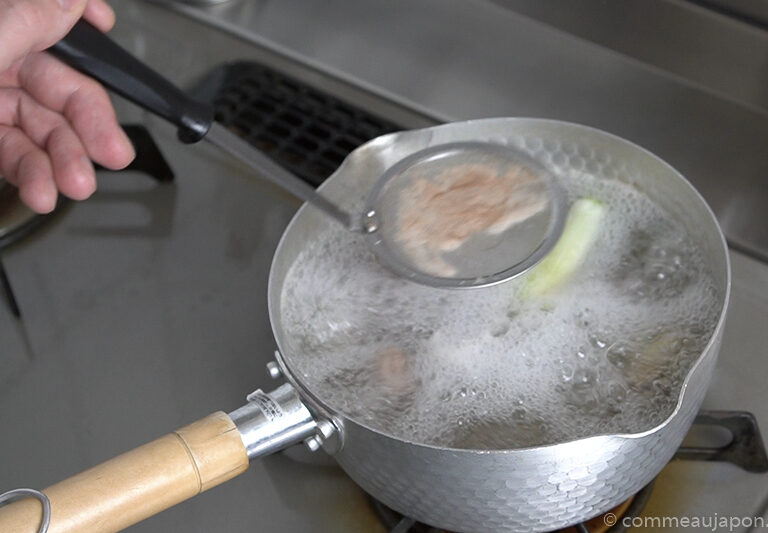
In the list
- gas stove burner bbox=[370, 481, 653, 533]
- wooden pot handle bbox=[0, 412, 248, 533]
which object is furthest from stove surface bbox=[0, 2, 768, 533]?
wooden pot handle bbox=[0, 412, 248, 533]

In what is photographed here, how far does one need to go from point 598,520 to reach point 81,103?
0.44 m

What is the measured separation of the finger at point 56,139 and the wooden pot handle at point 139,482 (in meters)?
0.24

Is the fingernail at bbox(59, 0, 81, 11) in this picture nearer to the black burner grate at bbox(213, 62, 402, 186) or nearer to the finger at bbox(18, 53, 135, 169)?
the finger at bbox(18, 53, 135, 169)

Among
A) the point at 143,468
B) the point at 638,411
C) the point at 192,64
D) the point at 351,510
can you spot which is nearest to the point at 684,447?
the point at 638,411

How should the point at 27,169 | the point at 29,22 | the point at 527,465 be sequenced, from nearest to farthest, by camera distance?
the point at 527,465, the point at 29,22, the point at 27,169

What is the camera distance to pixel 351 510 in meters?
0.53

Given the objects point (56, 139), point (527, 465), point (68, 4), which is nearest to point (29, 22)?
point (68, 4)

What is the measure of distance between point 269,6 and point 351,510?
0.49 m

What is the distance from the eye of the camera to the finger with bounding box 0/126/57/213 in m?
0.60

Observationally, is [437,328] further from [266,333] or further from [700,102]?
[700,102]

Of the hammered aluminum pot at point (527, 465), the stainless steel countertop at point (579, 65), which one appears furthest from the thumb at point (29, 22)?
the stainless steel countertop at point (579, 65)

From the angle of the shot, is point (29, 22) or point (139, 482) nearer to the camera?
point (139, 482)

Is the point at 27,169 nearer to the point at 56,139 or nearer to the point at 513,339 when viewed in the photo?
the point at 56,139

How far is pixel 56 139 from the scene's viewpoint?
624mm
